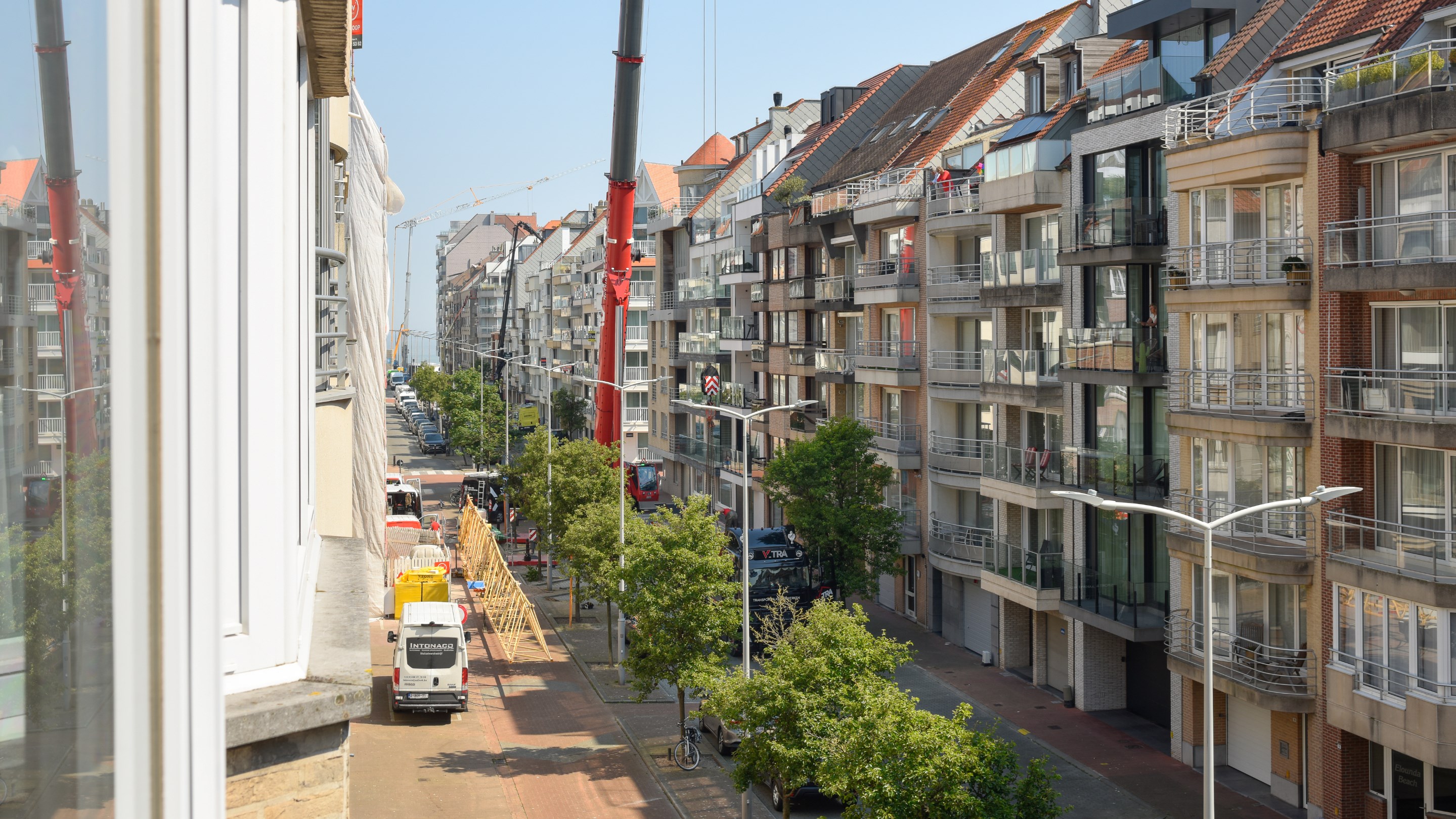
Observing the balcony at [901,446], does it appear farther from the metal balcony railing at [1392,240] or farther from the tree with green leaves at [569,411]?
the tree with green leaves at [569,411]

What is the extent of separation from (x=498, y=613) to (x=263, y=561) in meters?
36.9

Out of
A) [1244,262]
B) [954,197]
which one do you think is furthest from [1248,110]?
[954,197]

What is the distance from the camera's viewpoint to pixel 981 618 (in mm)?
38406

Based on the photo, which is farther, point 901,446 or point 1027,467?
point 901,446

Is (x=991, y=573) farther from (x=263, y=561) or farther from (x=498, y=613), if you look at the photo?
(x=263, y=561)

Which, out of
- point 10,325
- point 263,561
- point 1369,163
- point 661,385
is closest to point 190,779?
point 10,325

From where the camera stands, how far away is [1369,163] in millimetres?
22078

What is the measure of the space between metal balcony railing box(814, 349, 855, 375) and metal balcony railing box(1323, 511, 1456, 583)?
84.1ft

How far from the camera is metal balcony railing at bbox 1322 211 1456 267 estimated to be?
2019 cm

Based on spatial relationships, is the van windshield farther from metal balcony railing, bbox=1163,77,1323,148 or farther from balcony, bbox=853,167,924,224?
balcony, bbox=853,167,924,224

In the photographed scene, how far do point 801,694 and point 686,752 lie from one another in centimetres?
785

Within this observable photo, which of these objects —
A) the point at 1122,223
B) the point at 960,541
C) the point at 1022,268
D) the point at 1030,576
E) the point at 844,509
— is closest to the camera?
the point at 1122,223

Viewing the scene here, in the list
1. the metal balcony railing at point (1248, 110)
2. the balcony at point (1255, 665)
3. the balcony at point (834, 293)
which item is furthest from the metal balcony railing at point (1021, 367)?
the balcony at point (834, 293)

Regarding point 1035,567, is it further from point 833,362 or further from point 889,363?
point 833,362
